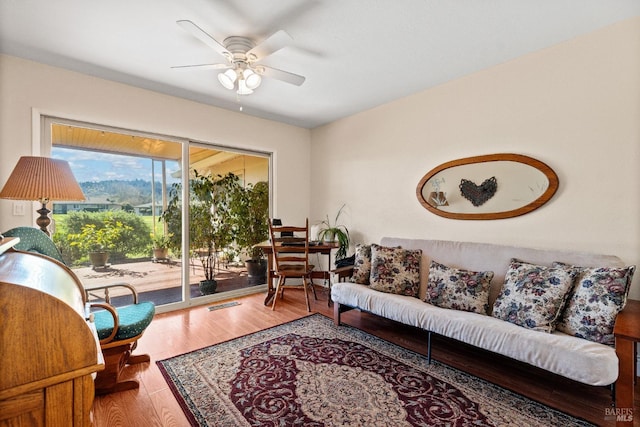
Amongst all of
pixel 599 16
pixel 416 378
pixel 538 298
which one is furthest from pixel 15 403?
pixel 599 16

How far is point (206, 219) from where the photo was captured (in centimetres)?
372

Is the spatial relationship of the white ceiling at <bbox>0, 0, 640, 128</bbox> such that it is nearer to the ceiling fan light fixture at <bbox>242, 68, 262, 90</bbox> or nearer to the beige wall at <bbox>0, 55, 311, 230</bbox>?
the beige wall at <bbox>0, 55, 311, 230</bbox>

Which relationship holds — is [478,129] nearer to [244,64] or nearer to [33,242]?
[244,64]

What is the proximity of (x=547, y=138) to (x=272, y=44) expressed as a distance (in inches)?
90.7

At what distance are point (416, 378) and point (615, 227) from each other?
5.93 feet

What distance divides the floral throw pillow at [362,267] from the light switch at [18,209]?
120 inches

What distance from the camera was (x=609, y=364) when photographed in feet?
5.01

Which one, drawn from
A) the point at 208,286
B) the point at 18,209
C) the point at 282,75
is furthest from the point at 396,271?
the point at 18,209

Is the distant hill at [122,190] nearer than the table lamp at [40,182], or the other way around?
the table lamp at [40,182]

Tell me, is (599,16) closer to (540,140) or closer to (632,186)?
(540,140)

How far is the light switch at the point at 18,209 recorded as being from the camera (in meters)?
2.44

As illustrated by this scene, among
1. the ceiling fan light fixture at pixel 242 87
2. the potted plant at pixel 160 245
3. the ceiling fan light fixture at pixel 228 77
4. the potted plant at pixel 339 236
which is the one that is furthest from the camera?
the potted plant at pixel 339 236

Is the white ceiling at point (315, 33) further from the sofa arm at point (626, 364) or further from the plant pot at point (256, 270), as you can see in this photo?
the plant pot at point (256, 270)

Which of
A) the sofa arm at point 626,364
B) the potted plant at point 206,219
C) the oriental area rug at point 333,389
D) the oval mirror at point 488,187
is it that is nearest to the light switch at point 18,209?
the potted plant at point 206,219
